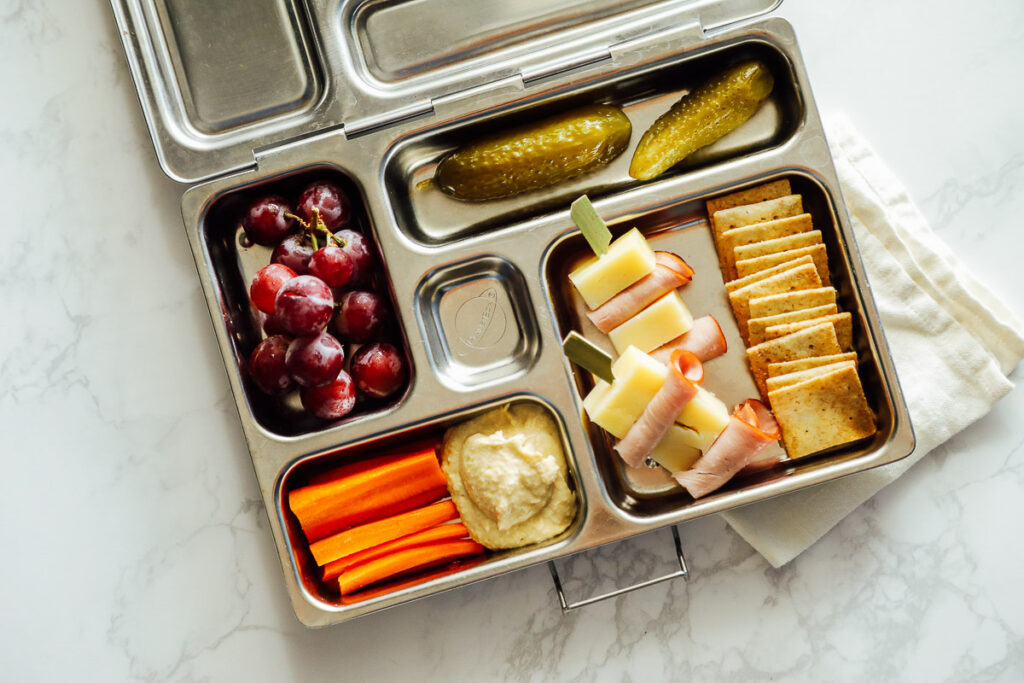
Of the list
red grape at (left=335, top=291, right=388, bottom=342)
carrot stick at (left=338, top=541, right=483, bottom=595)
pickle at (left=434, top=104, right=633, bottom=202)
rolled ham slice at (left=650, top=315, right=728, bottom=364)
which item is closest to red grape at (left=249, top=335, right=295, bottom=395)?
red grape at (left=335, top=291, right=388, bottom=342)

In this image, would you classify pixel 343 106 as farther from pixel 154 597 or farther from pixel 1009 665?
pixel 1009 665

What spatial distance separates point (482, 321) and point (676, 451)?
592 millimetres

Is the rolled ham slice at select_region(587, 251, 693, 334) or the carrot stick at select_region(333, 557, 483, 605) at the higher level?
the rolled ham slice at select_region(587, 251, 693, 334)

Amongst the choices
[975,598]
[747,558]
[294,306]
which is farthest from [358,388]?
[975,598]

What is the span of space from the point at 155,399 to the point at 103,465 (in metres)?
0.23

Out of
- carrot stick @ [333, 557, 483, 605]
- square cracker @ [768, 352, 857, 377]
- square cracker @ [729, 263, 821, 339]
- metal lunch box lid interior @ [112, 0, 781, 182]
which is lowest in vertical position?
carrot stick @ [333, 557, 483, 605]

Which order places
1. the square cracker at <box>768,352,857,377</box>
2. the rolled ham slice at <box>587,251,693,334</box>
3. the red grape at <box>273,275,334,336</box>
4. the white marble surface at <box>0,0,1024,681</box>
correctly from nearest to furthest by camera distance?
the red grape at <box>273,275,334,336</box>
the square cracker at <box>768,352,857,377</box>
the rolled ham slice at <box>587,251,693,334</box>
the white marble surface at <box>0,0,1024,681</box>

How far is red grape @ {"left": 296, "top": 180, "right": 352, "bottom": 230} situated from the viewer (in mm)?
1699

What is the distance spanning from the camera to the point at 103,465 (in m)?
1.94

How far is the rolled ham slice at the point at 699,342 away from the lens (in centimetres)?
177

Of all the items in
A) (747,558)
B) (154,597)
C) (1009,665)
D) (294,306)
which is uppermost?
(294,306)

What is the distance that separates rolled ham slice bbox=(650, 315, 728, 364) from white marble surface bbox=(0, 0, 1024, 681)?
0.49 m

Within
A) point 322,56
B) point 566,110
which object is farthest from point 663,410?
point 322,56

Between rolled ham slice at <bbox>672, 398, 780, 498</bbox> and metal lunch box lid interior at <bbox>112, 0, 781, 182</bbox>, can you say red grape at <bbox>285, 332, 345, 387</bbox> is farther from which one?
rolled ham slice at <bbox>672, 398, 780, 498</bbox>
